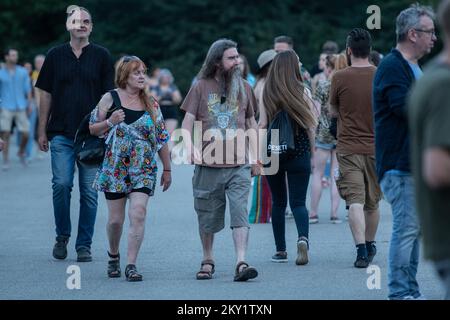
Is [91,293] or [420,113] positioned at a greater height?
[420,113]

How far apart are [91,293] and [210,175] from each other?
4.75 feet

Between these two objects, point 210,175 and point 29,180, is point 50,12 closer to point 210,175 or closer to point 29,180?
point 29,180

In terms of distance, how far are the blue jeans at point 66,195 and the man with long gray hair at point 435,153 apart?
6.00 m

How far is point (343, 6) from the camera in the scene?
4544 centimetres

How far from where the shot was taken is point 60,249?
10930 mm

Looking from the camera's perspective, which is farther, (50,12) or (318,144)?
(50,12)

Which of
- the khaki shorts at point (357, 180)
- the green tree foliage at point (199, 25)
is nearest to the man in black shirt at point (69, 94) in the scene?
the khaki shorts at point (357, 180)

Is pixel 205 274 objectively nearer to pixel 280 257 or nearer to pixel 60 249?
pixel 280 257

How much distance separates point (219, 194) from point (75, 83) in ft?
6.66

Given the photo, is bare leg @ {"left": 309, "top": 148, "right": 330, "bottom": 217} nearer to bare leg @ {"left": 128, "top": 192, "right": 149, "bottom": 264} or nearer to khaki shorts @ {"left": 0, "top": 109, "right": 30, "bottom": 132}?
bare leg @ {"left": 128, "top": 192, "right": 149, "bottom": 264}

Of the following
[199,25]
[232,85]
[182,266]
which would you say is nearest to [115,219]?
[182,266]

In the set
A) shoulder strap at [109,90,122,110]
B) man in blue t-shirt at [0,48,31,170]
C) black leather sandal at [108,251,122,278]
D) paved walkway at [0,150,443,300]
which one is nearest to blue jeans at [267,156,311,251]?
paved walkway at [0,150,443,300]

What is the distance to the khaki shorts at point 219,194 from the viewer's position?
31.6 ft

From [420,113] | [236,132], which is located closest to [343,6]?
[236,132]
